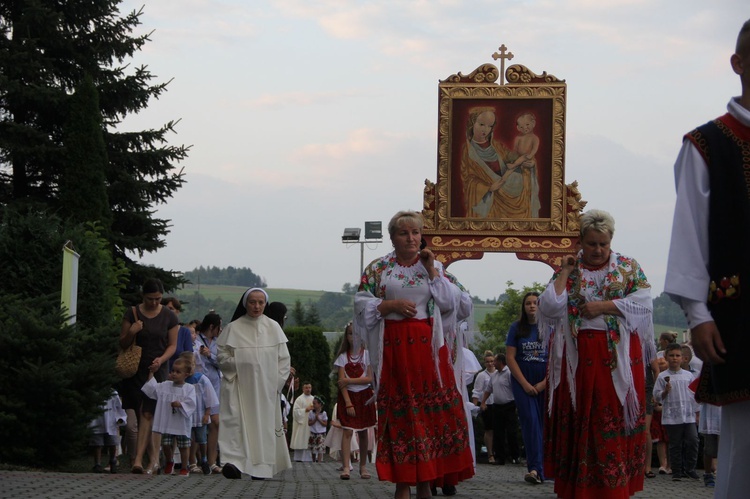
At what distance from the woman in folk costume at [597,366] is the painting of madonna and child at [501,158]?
27.8 meters

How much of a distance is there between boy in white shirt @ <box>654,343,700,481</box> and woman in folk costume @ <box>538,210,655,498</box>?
6.40m

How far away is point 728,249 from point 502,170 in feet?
109

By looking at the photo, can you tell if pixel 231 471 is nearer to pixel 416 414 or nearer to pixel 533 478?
pixel 533 478

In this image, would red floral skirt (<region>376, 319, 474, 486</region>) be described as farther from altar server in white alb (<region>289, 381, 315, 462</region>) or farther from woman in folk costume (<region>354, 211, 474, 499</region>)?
altar server in white alb (<region>289, 381, 315, 462</region>)

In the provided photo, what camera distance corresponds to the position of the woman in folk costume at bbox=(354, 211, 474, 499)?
31.8 ft

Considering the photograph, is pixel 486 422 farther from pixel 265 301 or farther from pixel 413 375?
A: pixel 413 375

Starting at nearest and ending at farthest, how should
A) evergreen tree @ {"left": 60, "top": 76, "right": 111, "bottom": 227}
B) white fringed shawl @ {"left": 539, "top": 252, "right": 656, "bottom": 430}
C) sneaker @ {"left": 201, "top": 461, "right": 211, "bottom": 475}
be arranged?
white fringed shawl @ {"left": 539, "top": 252, "right": 656, "bottom": 430} < sneaker @ {"left": 201, "top": 461, "right": 211, "bottom": 475} < evergreen tree @ {"left": 60, "top": 76, "right": 111, "bottom": 227}

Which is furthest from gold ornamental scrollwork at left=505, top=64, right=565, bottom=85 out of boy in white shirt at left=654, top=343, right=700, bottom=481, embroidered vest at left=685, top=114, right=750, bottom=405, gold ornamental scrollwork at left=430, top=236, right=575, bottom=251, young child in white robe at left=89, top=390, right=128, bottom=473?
embroidered vest at left=685, top=114, right=750, bottom=405

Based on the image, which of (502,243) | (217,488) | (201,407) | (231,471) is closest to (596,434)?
(217,488)

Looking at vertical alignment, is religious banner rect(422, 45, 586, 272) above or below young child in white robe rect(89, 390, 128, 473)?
above

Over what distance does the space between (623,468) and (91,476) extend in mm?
5220

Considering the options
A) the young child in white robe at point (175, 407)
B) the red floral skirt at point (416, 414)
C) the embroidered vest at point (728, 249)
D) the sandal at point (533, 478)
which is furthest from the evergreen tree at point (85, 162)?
the embroidered vest at point (728, 249)

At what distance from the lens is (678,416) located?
15945 millimetres

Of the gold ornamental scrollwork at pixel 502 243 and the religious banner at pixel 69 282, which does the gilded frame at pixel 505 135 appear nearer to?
the gold ornamental scrollwork at pixel 502 243
